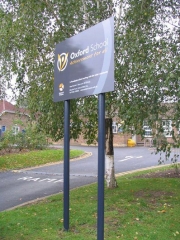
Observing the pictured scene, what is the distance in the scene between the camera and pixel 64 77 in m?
5.57

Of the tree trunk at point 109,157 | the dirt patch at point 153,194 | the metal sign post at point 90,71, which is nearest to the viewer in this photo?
the metal sign post at point 90,71

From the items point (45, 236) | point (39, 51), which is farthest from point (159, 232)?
point (39, 51)

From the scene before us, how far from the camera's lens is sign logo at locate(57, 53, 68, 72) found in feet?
18.4

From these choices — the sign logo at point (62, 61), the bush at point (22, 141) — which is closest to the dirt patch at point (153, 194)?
the sign logo at point (62, 61)

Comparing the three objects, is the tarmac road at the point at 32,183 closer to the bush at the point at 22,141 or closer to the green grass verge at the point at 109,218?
the green grass verge at the point at 109,218

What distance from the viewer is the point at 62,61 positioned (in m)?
5.73

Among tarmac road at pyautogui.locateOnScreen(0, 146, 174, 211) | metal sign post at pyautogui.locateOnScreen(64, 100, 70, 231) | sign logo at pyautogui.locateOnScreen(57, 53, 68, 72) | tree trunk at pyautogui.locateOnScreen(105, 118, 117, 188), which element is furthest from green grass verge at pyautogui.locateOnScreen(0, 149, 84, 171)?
sign logo at pyautogui.locateOnScreen(57, 53, 68, 72)

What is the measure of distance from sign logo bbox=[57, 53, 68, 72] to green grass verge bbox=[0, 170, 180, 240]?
282 cm

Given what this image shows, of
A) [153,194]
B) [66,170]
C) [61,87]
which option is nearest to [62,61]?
[61,87]

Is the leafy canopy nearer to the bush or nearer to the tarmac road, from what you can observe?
the tarmac road

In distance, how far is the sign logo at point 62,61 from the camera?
18.4 feet

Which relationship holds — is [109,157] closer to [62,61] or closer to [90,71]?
[62,61]

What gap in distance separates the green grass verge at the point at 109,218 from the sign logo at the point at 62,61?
282cm

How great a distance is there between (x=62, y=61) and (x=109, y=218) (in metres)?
3.02
